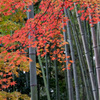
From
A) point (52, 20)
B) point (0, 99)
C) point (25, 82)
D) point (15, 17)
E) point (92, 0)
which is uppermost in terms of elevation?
point (15, 17)

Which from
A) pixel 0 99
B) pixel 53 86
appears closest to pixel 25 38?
pixel 0 99

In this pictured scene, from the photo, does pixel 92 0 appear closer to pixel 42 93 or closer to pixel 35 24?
pixel 35 24

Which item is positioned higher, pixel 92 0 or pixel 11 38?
pixel 92 0

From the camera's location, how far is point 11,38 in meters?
3.25

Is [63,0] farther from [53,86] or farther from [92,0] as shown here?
[53,86]

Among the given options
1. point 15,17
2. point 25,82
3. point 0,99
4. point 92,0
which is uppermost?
point 15,17

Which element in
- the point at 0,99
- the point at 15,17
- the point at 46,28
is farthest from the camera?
the point at 15,17

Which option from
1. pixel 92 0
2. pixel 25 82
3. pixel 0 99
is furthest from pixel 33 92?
pixel 25 82

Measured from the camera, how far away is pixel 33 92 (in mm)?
3197

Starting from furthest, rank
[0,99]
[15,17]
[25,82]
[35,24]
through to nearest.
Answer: [25,82] < [15,17] < [0,99] < [35,24]

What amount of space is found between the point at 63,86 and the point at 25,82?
7.17 feet

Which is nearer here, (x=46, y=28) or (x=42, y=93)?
(x=46, y=28)

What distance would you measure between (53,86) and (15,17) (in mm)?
5214

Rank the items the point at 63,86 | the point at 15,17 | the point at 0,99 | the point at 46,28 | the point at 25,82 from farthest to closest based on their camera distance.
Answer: the point at 63,86 → the point at 25,82 → the point at 15,17 → the point at 0,99 → the point at 46,28
